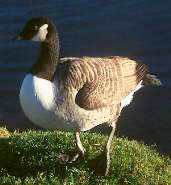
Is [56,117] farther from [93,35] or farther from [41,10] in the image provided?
[41,10]

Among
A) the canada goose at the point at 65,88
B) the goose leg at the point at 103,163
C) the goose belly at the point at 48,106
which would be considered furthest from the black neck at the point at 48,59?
the goose leg at the point at 103,163

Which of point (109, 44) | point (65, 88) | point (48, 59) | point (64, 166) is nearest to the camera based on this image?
point (65, 88)

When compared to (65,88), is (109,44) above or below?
below

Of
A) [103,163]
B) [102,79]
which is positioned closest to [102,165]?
[103,163]

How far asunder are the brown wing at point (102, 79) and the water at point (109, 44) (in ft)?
14.0

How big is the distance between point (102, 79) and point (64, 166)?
1984 mm

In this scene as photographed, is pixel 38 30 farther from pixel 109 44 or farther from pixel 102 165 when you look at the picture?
pixel 109 44

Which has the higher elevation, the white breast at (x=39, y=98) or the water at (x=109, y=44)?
the white breast at (x=39, y=98)

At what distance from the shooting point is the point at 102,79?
7.31m

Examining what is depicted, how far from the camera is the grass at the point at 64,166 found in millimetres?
7879

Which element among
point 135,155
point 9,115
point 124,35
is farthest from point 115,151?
point 124,35

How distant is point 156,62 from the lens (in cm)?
1475

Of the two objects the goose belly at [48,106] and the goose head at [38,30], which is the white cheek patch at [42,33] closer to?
the goose head at [38,30]

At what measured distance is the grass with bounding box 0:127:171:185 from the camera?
7879 millimetres
